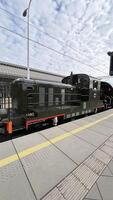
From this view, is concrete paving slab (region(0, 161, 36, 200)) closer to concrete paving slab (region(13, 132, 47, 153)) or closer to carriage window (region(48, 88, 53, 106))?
concrete paving slab (region(13, 132, 47, 153))

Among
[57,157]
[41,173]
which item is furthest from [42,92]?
[41,173]

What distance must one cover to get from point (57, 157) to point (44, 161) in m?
0.38

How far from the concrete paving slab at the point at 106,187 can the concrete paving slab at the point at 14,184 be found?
1176 mm

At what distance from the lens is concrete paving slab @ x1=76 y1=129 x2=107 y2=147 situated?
4.94 meters

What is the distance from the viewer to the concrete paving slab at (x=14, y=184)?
2.33m

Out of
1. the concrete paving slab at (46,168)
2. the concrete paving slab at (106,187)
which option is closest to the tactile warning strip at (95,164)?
the concrete paving slab at (106,187)

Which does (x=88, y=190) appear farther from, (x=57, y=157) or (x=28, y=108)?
(x=28, y=108)

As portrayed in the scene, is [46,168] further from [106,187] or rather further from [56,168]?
[106,187]

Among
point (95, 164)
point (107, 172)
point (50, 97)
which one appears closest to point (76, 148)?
point (95, 164)

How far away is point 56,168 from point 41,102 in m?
3.55

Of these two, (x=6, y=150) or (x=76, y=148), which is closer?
(x=6, y=150)

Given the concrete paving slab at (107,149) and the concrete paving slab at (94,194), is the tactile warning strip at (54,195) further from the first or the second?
the concrete paving slab at (107,149)

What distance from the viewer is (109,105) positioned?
567 inches

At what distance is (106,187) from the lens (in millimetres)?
2682
